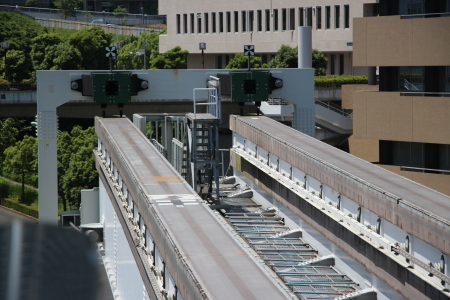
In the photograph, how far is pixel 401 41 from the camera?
89.4ft

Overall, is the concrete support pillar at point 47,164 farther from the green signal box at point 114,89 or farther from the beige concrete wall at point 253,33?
the beige concrete wall at point 253,33

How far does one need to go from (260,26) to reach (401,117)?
50.7m

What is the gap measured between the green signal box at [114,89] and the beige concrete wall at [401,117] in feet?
30.0

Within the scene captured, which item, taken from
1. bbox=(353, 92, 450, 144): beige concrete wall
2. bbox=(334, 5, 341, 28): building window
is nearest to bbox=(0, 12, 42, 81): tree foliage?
bbox=(334, 5, 341, 28): building window

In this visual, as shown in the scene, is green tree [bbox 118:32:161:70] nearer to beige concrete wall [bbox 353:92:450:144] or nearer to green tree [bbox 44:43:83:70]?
green tree [bbox 44:43:83:70]

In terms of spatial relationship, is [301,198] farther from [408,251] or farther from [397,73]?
[397,73]

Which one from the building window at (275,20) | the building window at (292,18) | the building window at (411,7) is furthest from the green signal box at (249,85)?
the building window at (275,20)

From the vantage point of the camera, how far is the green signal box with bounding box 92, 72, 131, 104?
102 feet

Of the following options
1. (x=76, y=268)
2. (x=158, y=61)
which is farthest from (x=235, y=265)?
(x=158, y=61)

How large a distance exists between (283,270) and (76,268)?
51.7 feet

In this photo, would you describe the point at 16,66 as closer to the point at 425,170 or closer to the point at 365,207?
the point at 425,170

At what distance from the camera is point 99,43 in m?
82.8

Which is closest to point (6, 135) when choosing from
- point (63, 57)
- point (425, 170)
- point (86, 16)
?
point (63, 57)

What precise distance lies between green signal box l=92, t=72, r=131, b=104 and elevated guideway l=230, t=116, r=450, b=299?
7387 millimetres
